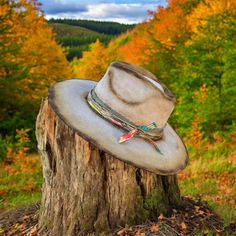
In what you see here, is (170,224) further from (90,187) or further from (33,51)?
(33,51)

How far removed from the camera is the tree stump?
13.2ft

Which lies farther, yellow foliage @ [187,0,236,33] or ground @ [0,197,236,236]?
yellow foliage @ [187,0,236,33]

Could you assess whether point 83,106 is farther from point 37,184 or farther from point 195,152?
point 195,152

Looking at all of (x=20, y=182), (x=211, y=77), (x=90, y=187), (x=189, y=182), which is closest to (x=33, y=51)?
(x=211, y=77)

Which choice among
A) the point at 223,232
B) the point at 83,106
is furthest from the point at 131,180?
the point at 223,232

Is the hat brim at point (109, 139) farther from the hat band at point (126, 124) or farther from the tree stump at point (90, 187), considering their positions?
the tree stump at point (90, 187)

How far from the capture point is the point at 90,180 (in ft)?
13.3

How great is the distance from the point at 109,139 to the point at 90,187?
0.60 meters

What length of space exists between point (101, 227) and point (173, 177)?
2.91ft

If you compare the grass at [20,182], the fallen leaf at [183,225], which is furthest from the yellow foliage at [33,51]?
the fallen leaf at [183,225]

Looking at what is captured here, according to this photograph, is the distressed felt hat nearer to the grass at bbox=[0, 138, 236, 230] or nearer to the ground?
the ground

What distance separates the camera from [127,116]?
3.91 m

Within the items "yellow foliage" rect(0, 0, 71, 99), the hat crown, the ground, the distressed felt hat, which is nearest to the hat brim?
the distressed felt hat

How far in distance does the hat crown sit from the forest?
5.67ft
